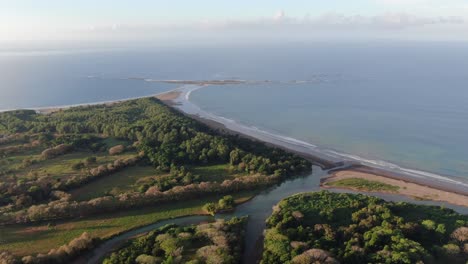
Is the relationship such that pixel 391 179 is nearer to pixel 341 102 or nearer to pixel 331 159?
pixel 331 159

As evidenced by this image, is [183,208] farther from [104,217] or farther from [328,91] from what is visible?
[328,91]

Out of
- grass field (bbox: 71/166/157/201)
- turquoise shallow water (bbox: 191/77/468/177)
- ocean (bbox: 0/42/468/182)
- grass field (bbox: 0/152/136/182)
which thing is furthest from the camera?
ocean (bbox: 0/42/468/182)

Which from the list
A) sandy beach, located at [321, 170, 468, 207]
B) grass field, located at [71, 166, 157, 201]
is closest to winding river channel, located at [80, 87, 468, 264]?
sandy beach, located at [321, 170, 468, 207]

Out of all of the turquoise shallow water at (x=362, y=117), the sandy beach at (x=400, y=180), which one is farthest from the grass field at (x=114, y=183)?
the turquoise shallow water at (x=362, y=117)

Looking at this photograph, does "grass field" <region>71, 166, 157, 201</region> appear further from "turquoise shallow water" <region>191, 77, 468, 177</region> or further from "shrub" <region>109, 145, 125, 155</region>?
"turquoise shallow water" <region>191, 77, 468, 177</region>

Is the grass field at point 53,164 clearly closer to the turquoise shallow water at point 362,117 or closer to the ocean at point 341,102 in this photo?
the ocean at point 341,102

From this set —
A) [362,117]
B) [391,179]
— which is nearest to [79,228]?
[391,179]
